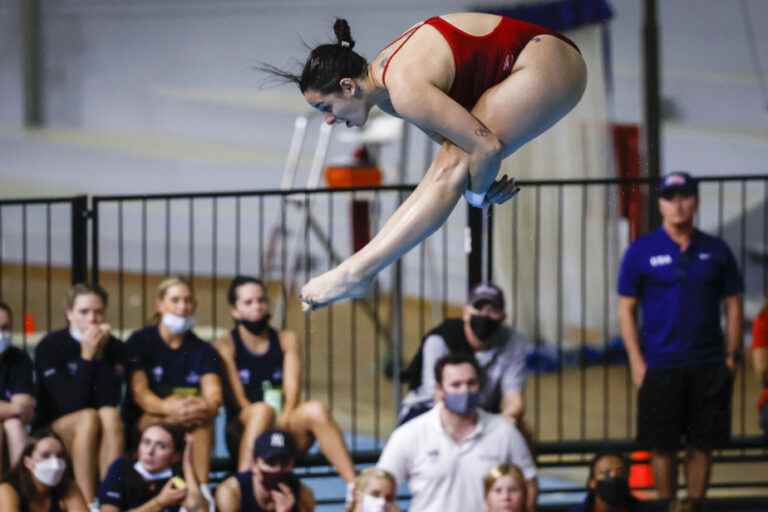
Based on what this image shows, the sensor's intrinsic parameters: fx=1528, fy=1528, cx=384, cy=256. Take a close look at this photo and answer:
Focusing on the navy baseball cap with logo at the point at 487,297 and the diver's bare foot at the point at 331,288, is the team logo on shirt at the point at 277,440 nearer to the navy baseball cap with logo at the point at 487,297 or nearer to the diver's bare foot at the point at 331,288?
the navy baseball cap with logo at the point at 487,297

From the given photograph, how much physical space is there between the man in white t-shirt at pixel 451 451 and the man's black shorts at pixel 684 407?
633 mm

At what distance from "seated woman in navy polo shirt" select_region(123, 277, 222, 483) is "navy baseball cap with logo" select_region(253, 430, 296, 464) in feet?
0.92

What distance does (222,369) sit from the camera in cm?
583

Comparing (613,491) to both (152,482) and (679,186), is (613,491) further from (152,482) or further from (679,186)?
(152,482)

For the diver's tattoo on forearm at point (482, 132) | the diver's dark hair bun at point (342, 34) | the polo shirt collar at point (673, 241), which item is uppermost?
the diver's dark hair bun at point (342, 34)

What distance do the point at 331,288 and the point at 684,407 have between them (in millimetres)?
3134

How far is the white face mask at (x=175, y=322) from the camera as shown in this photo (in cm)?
580

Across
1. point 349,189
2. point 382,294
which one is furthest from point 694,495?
point 382,294

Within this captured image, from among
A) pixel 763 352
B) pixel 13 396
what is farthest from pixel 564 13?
pixel 13 396

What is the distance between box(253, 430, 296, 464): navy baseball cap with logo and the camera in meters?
5.50

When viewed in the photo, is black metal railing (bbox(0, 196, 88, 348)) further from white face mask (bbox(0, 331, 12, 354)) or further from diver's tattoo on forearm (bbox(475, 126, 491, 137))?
diver's tattoo on forearm (bbox(475, 126, 491, 137))

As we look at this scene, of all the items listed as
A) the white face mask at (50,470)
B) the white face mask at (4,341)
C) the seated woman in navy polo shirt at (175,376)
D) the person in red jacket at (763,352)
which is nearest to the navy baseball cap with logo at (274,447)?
the seated woman in navy polo shirt at (175,376)

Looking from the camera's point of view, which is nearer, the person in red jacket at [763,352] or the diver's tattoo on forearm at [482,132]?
the diver's tattoo on forearm at [482,132]

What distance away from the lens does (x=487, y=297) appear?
5742mm
